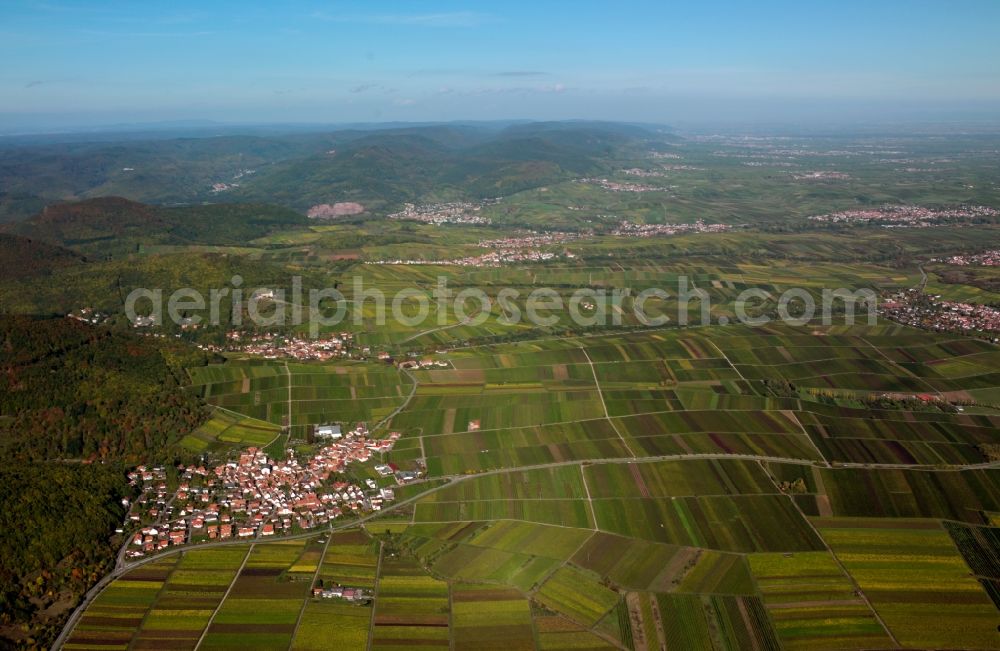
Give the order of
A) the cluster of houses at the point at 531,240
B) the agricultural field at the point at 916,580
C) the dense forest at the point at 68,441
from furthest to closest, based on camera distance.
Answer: the cluster of houses at the point at 531,240 < the dense forest at the point at 68,441 < the agricultural field at the point at 916,580

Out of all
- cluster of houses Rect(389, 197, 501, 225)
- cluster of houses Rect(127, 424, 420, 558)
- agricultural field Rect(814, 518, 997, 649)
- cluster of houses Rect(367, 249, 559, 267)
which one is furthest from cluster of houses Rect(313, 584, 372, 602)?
cluster of houses Rect(389, 197, 501, 225)

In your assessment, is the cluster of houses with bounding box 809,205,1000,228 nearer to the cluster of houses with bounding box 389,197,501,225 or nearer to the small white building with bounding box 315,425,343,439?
the cluster of houses with bounding box 389,197,501,225

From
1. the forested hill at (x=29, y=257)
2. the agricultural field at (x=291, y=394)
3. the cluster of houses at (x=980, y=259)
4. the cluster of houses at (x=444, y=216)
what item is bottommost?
the agricultural field at (x=291, y=394)

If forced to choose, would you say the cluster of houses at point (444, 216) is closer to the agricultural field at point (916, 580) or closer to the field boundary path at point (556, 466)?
the field boundary path at point (556, 466)

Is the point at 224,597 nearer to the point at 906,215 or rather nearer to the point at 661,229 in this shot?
the point at 661,229

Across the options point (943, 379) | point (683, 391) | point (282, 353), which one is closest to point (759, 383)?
point (683, 391)

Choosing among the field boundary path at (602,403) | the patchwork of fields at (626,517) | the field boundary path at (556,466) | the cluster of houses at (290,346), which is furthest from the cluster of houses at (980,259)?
the cluster of houses at (290,346)

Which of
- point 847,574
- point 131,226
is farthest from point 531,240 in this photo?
point 847,574
